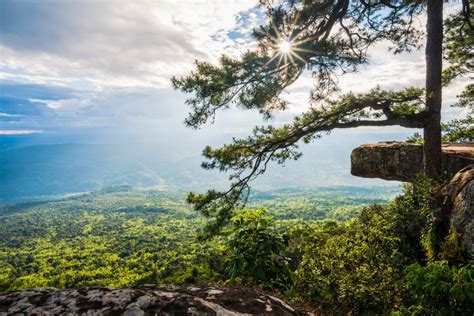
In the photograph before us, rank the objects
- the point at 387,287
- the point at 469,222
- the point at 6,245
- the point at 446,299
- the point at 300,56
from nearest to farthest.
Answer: the point at 446,299, the point at 387,287, the point at 469,222, the point at 300,56, the point at 6,245

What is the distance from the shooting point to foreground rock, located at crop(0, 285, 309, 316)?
252cm

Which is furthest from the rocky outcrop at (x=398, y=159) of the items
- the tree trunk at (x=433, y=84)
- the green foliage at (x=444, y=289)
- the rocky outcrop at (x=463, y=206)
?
the green foliage at (x=444, y=289)

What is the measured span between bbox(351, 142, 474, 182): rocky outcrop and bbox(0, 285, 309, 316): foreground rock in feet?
35.7

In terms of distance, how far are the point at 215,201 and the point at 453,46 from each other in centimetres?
1320

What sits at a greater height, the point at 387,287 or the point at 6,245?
the point at 387,287

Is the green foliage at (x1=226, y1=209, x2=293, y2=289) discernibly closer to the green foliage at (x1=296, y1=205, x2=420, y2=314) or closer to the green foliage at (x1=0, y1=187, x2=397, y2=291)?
the green foliage at (x1=0, y1=187, x2=397, y2=291)

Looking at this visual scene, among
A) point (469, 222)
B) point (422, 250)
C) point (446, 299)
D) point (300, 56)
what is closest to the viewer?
point (446, 299)

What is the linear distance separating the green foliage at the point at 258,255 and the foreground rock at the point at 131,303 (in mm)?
1530

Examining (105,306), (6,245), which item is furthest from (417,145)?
(6,245)

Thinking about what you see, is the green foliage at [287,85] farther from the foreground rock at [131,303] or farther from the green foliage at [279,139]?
the foreground rock at [131,303]

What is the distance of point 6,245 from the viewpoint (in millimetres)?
123625

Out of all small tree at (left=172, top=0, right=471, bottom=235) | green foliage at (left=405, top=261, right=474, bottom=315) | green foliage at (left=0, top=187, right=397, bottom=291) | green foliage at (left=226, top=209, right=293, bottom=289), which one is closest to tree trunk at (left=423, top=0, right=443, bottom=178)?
small tree at (left=172, top=0, right=471, bottom=235)

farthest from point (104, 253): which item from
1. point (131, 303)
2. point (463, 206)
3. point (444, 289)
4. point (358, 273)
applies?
point (444, 289)

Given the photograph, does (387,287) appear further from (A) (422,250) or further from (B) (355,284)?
(A) (422,250)
